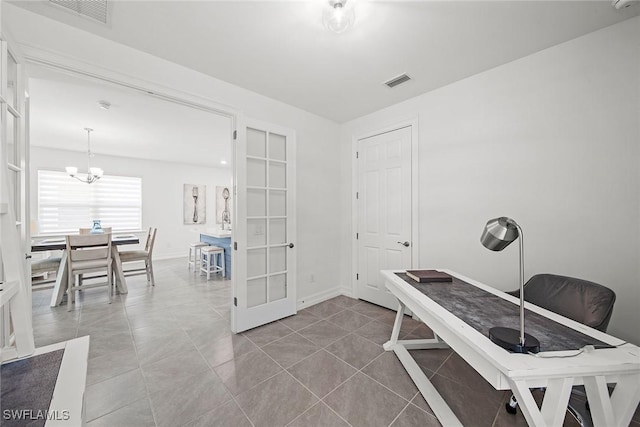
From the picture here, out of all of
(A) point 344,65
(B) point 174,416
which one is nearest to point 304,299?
(B) point 174,416

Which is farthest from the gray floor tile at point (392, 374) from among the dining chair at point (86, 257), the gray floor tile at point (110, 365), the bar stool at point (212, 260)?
the dining chair at point (86, 257)

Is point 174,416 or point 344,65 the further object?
point 344,65

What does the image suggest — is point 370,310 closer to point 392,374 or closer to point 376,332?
point 376,332

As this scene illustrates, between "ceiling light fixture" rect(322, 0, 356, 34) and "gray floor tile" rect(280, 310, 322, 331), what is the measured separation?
2714 mm

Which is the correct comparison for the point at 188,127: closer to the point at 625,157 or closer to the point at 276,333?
the point at 276,333

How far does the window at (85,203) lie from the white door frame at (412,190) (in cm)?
568

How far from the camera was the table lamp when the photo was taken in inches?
40.3

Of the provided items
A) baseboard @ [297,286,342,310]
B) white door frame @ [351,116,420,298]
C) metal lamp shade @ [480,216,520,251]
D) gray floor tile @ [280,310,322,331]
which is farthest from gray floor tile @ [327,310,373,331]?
metal lamp shade @ [480,216,520,251]

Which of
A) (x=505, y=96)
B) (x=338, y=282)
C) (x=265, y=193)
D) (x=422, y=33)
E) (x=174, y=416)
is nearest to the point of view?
(x=174, y=416)

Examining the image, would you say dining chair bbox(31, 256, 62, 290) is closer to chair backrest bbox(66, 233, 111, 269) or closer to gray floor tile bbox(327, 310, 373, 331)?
chair backrest bbox(66, 233, 111, 269)

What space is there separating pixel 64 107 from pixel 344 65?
3687 mm

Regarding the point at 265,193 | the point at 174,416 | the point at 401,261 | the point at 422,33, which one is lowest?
the point at 174,416

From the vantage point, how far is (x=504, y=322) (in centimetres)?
129

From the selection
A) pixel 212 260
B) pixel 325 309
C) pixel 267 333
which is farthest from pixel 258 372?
pixel 212 260
